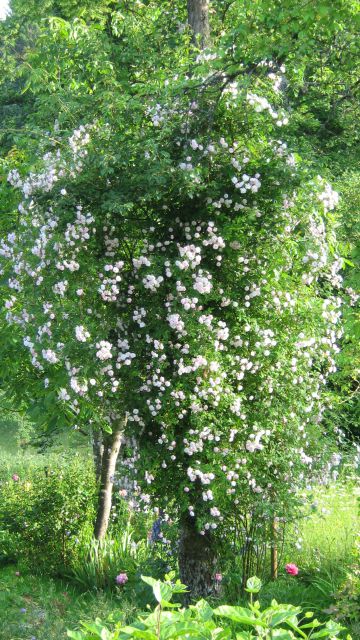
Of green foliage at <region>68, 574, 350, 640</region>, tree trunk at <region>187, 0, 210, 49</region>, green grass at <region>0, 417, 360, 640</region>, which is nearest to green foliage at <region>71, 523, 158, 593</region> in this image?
green grass at <region>0, 417, 360, 640</region>

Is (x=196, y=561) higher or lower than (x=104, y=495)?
lower

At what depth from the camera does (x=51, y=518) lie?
8039mm

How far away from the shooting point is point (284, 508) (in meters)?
5.72

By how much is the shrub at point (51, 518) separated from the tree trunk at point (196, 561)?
7.71 ft

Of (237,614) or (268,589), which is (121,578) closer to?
(268,589)

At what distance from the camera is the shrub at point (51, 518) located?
7.98 m

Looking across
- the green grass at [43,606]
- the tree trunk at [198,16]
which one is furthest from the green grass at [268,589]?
the tree trunk at [198,16]

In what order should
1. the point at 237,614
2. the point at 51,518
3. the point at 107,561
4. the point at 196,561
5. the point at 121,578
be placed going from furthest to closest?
the point at 51,518 < the point at 107,561 < the point at 121,578 < the point at 196,561 < the point at 237,614

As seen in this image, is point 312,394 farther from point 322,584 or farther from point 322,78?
point 322,78

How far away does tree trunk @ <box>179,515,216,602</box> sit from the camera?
5777 mm

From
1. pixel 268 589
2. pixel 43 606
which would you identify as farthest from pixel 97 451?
pixel 268 589

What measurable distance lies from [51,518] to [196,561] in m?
2.69

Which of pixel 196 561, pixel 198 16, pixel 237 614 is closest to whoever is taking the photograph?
pixel 237 614

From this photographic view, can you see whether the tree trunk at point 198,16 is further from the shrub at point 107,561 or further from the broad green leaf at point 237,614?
the broad green leaf at point 237,614
